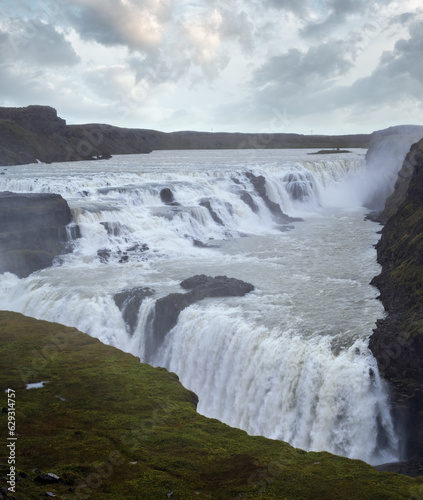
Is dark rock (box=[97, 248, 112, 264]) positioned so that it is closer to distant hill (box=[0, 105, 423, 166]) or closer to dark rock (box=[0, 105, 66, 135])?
distant hill (box=[0, 105, 423, 166])

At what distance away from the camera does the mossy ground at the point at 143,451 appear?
11.7 metres

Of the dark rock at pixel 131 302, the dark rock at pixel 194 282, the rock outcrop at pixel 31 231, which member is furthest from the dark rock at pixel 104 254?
the dark rock at pixel 194 282

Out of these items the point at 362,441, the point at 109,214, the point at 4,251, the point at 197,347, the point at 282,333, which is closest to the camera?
the point at 362,441

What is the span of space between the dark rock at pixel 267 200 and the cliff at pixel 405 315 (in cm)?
1818

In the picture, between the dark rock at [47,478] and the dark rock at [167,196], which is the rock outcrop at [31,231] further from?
the dark rock at [47,478]

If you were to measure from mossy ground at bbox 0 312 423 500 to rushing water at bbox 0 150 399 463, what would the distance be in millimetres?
4283

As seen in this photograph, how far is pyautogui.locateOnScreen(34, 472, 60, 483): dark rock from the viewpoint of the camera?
11273 millimetres

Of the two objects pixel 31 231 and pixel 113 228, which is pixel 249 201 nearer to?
pixel 113 228

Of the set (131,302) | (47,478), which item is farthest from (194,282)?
(47,478)

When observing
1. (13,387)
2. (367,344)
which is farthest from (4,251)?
(367,344)

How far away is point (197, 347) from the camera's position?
2408cm

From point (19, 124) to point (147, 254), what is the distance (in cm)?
9491

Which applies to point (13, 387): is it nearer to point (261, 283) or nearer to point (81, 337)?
point (81, 337)

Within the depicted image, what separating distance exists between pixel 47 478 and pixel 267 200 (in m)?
47.8
